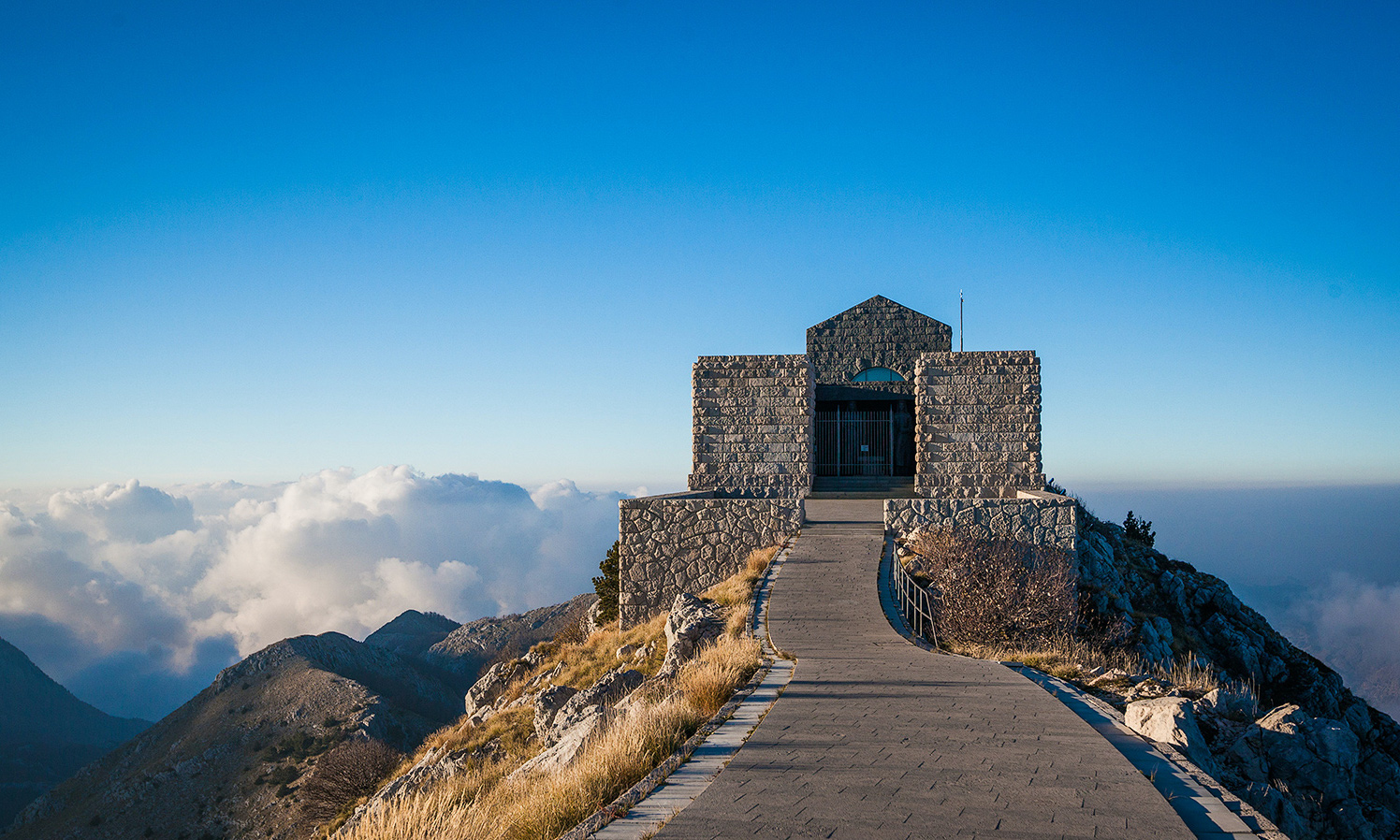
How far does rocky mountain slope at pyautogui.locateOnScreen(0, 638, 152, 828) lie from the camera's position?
255ft

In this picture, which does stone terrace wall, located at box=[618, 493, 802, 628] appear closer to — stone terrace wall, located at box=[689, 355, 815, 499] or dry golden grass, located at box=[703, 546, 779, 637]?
dry golden grass, located at box=[703, 546, 779, 637]

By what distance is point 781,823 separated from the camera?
377 centimetres

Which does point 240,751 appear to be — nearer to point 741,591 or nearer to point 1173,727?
point 741,591

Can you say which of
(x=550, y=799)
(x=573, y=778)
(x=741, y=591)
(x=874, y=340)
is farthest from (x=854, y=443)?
(x=550, y=799)

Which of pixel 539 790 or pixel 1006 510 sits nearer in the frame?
pixel 539 790

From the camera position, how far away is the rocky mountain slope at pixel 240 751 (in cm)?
4000

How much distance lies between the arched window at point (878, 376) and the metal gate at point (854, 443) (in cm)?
200

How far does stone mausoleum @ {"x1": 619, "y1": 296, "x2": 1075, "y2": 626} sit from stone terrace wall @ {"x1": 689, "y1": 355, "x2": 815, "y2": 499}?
0.03m

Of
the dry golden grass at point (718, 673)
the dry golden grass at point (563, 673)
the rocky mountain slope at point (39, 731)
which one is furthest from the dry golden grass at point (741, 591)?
the rocky mountain slope at point (39, 731)

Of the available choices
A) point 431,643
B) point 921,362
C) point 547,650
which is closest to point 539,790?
point 547,650

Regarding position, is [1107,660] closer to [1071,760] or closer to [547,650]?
[1071,760]

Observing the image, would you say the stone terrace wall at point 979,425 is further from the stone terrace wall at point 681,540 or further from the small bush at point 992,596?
the small bush at point 992,596

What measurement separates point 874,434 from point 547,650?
42.5 feet

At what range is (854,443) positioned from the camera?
25344 millimetres
